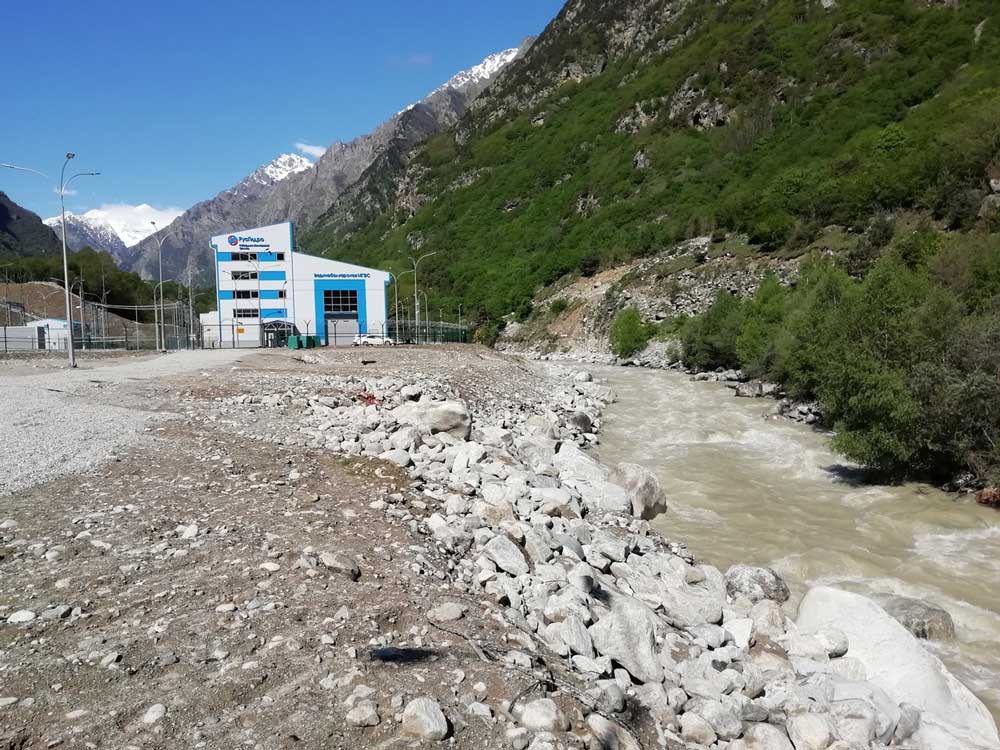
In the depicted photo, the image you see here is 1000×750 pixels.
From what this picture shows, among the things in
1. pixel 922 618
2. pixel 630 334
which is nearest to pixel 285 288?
pixel 630 334

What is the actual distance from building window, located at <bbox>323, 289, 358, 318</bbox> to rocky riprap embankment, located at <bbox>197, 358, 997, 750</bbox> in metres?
60.8

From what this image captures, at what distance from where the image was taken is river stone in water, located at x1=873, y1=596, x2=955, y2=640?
819 centimetres

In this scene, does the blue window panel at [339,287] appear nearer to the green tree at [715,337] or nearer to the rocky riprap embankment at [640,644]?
the green tree at [715,337]

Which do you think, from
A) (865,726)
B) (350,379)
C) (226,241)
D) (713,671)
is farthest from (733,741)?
(226,241)

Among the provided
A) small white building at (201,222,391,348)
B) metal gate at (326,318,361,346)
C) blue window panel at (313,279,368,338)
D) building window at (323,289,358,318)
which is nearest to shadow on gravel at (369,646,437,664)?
small white building at (201,222,391,348)

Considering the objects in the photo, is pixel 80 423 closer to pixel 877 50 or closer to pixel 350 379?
pixel 350 379

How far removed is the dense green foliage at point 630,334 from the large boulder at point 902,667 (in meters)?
54.7

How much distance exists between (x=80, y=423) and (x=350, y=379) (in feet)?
34.9

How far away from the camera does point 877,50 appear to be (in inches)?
3568

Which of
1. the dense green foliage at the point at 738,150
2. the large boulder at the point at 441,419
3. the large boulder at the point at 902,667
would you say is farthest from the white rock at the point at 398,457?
the dense green foliage at the point at 738,150

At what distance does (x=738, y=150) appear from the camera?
320ft

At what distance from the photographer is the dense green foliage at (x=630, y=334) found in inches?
2415

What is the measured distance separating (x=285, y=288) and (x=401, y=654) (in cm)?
6841

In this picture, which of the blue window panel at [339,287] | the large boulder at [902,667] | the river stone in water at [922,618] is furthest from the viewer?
the blue window panel at [339,287]
